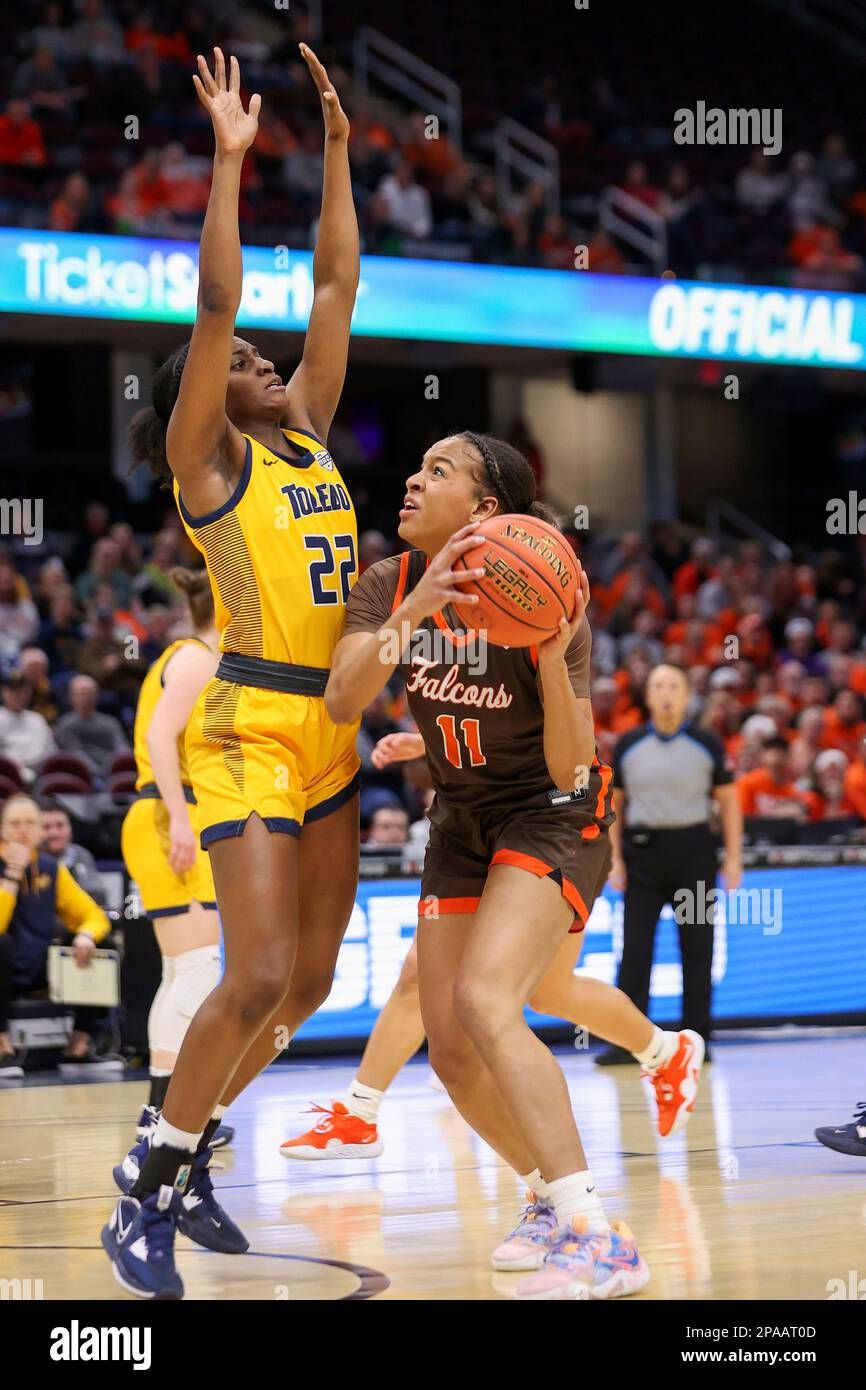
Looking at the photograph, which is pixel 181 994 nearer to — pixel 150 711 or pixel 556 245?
pixel 150 711

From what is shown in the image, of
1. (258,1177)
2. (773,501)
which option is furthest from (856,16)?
(258,1177)

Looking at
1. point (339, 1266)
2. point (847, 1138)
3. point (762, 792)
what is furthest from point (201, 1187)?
point (762, 792)

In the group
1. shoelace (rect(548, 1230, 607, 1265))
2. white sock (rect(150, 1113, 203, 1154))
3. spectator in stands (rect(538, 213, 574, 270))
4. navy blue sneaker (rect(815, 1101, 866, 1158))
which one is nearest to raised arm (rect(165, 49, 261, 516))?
white sock (rect(150, 1113, 203, 1154))

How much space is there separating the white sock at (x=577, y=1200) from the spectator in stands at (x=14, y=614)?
9.73 metres

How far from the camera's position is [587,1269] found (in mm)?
3834

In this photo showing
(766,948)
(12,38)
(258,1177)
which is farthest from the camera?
(12,38)

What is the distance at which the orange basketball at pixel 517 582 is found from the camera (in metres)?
3.95

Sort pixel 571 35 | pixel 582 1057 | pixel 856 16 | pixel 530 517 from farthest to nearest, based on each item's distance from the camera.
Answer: pixel 856 16, pixel 571 35, pixel 582 1057, pixel 530 517

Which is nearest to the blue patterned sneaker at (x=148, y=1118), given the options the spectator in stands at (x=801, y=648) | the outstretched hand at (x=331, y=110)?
the outstretched hand at (x=331, y=110)

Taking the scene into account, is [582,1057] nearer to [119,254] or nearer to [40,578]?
[40,578]

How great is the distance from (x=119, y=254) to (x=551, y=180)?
606cm

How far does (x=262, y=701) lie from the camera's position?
4.41 meters

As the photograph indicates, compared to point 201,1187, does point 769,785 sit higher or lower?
higher

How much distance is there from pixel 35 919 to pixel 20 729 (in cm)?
270
